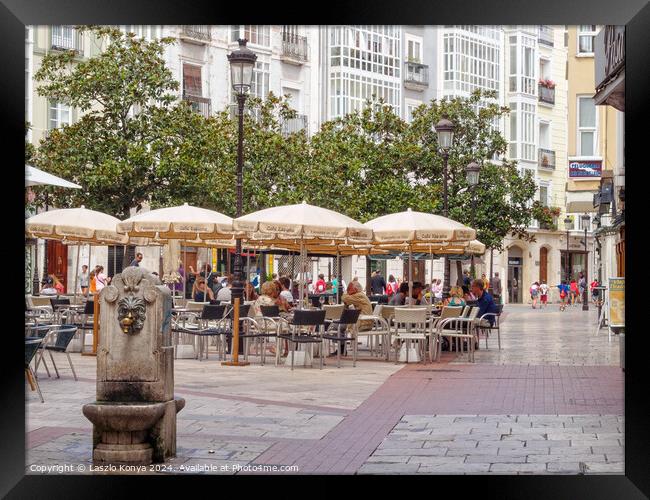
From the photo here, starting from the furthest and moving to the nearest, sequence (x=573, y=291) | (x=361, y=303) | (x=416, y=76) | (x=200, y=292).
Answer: (x=573, y=291) → (x=416, y=76) → (x=200, y=292) → (x=361, y=303)

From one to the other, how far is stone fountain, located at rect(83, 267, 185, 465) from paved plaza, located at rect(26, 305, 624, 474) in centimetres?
22

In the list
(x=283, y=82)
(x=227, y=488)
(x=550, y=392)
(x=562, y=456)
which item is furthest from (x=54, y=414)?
(x=283, y=82)

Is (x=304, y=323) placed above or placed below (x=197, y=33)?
below

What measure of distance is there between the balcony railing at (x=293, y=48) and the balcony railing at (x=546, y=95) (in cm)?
2007

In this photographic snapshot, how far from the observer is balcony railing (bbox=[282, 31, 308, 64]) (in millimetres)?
53784

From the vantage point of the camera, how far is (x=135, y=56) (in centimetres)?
3316

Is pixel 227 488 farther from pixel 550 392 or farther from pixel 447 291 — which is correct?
pixel 447 291

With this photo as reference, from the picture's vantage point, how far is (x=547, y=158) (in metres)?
70.8

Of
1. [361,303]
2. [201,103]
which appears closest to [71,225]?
[361,303]

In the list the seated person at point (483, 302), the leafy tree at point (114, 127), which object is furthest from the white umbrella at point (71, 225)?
the leafy tree at point (114, 127)

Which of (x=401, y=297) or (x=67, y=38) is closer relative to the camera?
(x=401, y=297)

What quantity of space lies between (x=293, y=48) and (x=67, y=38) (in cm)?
1371

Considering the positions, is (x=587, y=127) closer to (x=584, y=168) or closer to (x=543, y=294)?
(x=543, y=294)

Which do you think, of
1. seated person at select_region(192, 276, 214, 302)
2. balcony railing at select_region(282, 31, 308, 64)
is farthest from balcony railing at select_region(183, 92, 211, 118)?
seated person at select_region(192, 276, 214, 302)
